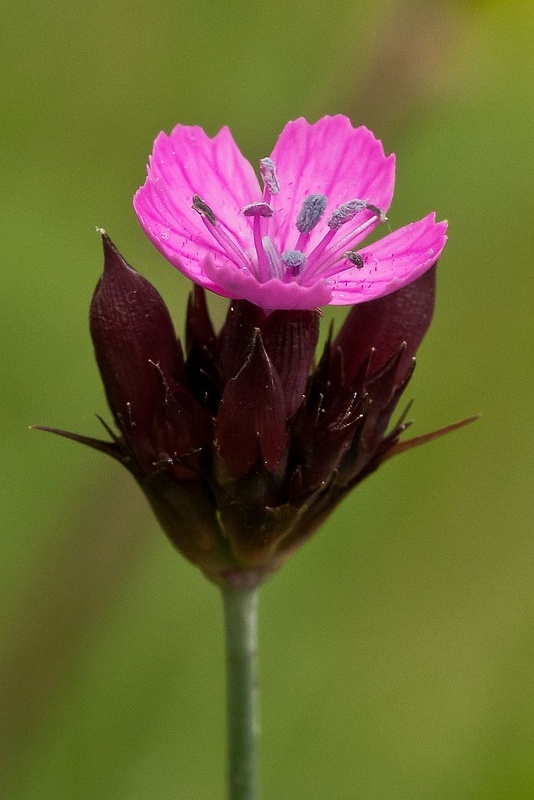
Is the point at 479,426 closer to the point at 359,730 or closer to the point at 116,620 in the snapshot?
the point at 359,730

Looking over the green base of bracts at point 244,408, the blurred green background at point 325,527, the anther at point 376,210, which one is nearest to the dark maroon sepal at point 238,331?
the green base of bracts at point 244,408

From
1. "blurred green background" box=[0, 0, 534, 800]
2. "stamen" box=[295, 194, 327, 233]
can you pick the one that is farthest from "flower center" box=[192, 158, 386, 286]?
"blurred green background" box=[0, 0, 534, 800]

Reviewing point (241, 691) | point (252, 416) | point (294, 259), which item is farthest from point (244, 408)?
point (241, 691)

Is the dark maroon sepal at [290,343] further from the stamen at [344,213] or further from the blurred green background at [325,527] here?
the blurred green background at [325,527]

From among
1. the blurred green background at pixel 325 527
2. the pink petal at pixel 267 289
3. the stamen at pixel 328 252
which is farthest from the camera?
the blurred green background at pixel 325 527

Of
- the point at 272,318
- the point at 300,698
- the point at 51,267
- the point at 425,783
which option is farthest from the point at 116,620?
the point at 272,318
